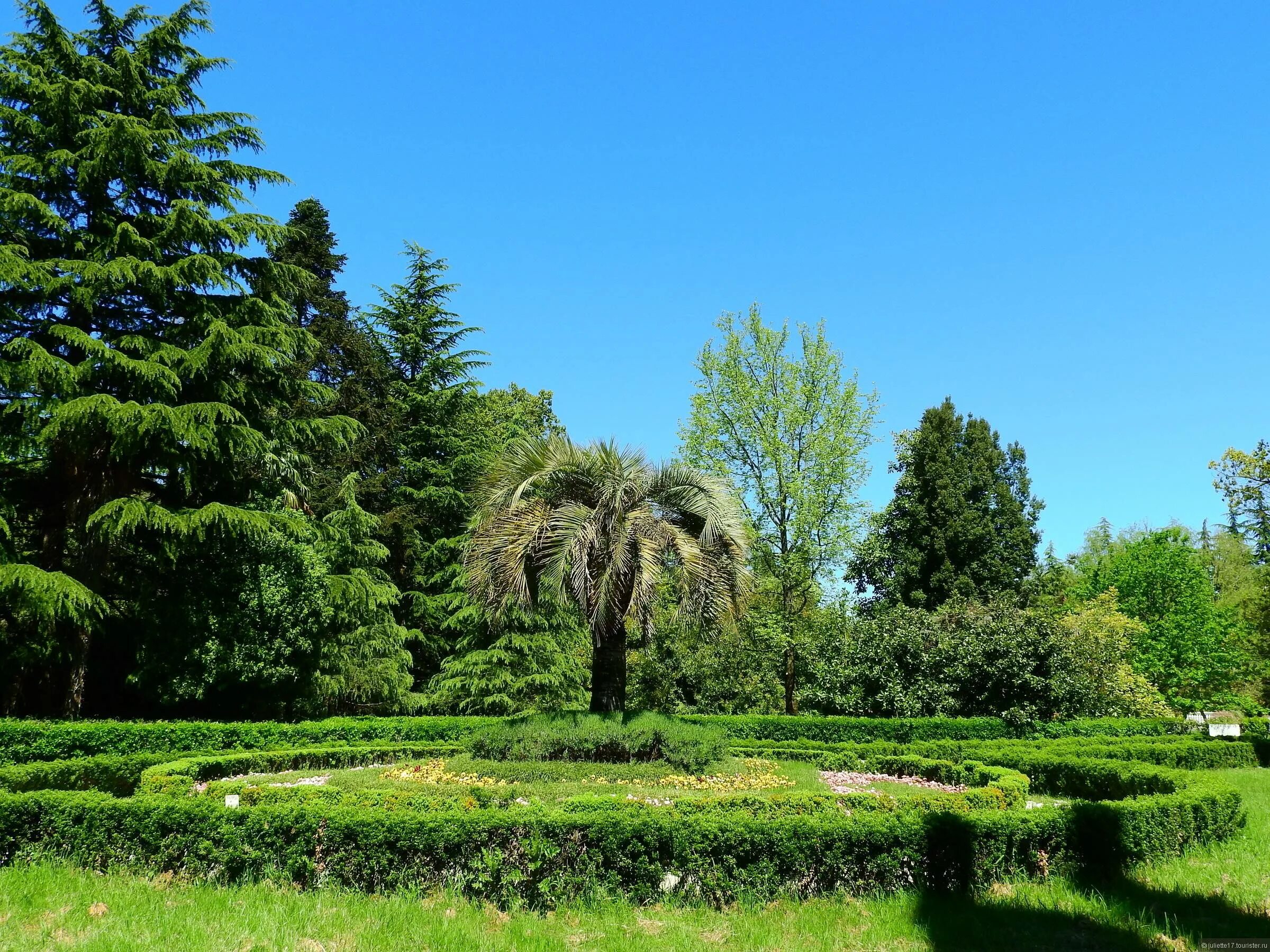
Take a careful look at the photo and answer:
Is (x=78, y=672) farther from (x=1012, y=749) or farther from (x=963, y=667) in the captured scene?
(x=963, y=667)

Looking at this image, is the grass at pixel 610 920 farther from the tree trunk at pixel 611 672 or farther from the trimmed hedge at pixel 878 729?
the trimmed hedge at pixel 878 729

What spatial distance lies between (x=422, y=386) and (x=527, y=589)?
14927 mm

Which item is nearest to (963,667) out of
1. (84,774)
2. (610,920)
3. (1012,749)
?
(1012,749)

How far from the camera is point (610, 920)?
547cm

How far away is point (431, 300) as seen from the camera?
1032 inches

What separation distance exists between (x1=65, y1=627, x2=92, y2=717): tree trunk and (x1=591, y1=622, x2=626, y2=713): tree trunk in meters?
10.1

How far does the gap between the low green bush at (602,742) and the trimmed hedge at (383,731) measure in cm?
107

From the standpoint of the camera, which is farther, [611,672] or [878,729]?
[878,729]

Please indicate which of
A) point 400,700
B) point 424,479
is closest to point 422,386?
point 424,479

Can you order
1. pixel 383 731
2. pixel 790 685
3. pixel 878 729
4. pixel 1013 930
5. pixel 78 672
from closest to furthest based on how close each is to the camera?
pixel 1013 930
pixel 78 672
pixel 383 731
pixel 878 729
pixel 790 685

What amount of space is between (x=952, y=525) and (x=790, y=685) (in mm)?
11374

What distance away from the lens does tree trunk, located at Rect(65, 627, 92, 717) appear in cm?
1495

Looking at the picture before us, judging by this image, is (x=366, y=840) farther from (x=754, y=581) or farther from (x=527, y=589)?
(x=754, y=581)

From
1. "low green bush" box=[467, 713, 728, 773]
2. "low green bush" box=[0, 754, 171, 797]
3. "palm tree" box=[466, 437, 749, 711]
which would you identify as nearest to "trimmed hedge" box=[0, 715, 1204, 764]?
"low green bush" box=[467, 713, 728, 773]
